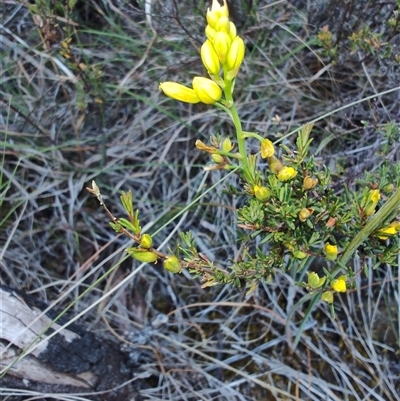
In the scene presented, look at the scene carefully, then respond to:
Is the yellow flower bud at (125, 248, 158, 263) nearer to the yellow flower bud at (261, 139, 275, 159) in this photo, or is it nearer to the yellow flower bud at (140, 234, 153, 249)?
the yellow flower bud at (140, 234, 153, 249)

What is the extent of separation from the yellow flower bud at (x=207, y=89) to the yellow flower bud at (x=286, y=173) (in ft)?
0.64

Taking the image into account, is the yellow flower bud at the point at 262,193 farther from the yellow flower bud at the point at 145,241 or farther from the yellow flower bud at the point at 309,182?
the yellow flower bud at the point at 145,241

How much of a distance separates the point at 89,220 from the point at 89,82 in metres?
0.43

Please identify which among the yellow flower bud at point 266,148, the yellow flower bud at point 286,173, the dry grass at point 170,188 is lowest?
the dry grass at point 170,188

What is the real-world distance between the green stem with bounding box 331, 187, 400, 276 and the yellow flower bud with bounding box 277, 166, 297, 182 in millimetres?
168

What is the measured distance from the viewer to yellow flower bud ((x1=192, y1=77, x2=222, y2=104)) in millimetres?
872

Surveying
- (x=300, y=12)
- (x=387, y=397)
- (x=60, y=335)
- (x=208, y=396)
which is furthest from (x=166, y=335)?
(x=300, y=12)

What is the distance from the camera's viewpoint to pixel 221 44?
2.79 ft

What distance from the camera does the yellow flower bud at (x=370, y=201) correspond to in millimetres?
1021

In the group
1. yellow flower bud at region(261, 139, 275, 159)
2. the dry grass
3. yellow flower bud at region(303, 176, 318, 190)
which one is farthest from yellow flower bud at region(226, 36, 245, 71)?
the dry grass

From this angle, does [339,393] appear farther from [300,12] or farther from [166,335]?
[300,12]

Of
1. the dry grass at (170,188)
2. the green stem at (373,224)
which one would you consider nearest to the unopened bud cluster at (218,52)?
the green stem at (373,224)

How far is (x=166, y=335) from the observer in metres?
1.62

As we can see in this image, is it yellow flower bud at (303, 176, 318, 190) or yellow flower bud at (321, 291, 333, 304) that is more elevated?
yellow flower bud at (303, 176, 318, 190)
